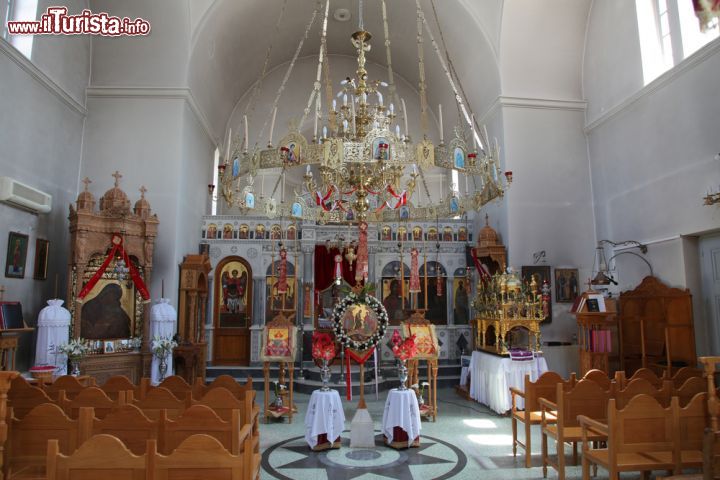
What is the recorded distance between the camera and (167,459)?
2.97 metres

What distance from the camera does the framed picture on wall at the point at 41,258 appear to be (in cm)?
848

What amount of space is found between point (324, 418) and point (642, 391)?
3.56m

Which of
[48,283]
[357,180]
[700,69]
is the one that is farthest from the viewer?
[48,283]

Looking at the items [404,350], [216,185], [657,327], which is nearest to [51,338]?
[404,350]

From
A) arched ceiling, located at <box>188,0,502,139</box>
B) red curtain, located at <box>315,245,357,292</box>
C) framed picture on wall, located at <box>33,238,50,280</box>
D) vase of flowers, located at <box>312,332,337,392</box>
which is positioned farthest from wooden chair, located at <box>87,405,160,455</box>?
arched ceiling, located at <box>188,0,502,139</box>

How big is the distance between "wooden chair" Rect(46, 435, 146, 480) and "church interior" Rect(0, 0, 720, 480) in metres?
0.82

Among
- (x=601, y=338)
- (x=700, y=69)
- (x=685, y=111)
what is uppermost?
(x=700, y=69)

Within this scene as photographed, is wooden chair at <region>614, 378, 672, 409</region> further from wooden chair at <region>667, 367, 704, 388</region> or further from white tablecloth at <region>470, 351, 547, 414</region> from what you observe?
white tablecloth at <region>470, 351, 547, 414</region>

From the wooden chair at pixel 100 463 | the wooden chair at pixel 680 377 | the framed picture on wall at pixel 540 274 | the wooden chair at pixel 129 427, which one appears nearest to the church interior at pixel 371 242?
the wooden chair at pixel 129 427

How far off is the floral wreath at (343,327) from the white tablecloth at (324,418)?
73cm

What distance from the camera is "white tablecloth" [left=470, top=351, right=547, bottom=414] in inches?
314

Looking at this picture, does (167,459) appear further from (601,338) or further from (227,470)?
(601,338)

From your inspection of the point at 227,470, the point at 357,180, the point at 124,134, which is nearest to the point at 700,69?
the point at 357,180

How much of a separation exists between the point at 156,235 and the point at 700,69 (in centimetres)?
977
